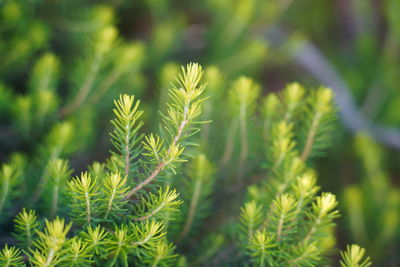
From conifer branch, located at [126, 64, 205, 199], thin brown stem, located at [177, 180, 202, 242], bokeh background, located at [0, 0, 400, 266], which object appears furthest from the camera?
bokeh background, located at [0, 0, 400, 266]

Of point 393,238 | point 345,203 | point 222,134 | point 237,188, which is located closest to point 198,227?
point 237,188

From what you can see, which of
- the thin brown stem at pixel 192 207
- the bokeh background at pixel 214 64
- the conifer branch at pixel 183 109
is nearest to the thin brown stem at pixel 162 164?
the conifer branch at pixel 183 109

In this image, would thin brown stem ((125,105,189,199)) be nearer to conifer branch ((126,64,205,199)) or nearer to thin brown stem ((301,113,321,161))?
conifer branch ((126,64,205,199))

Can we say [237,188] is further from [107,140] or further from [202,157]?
[107,140]

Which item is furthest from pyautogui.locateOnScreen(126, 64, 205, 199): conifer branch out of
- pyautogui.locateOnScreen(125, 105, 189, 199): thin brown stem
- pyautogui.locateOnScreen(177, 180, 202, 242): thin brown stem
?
pyautogui.locateOnScreen(177, 180, 202, 242): thin brown stem

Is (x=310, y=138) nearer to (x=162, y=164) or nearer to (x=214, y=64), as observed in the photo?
(x=162, y=164)

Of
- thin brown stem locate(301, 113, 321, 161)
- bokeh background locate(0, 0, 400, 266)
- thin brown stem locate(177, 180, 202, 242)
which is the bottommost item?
thin brown stem locate(177, 180, 202, 242)

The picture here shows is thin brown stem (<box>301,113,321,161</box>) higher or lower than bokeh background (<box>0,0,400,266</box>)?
lower

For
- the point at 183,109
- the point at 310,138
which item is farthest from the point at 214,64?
the point at 183,109

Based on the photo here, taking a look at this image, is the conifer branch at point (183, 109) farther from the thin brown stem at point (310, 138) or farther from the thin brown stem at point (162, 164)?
the thin brown stem at point (310, 138)
